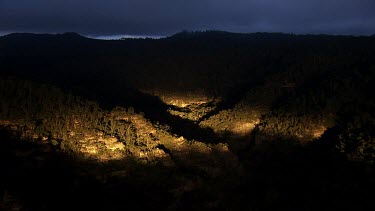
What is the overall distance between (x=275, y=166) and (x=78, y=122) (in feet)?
81.3

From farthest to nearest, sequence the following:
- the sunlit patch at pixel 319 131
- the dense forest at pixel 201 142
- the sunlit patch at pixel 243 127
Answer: the sunlit patch at pixel 243 127 < the sunlit patch at pixel 319 131 < the dense forest at pixel 201 142

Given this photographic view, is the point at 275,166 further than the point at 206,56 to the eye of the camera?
No

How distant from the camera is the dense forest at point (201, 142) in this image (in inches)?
1503

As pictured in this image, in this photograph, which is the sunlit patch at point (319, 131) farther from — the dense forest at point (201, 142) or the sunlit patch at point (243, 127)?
the sunlit patch at point (243, 127)

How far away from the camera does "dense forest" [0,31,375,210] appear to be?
38188 millimetres

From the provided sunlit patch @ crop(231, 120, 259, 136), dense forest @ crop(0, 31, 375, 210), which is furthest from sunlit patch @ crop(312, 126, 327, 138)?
sunlit patch @ crop(231, 120, 259, 136)

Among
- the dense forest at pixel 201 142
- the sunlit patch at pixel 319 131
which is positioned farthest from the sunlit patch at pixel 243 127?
the sunlit patch at pixel 319 131

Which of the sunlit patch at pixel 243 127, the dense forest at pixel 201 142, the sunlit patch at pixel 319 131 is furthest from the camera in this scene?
the sunlit patch at pixel 243 127

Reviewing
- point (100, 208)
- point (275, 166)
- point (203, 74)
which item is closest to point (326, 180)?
point (275, 166)

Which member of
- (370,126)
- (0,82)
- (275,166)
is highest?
(0,82)

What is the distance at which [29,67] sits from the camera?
9850 centimetres

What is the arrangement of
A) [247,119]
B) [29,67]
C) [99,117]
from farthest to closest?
1. [29,67]
2. [247,119]
3. [99,117]

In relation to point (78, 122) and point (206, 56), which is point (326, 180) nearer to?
point (78, 122)

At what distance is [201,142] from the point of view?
53.9 m
